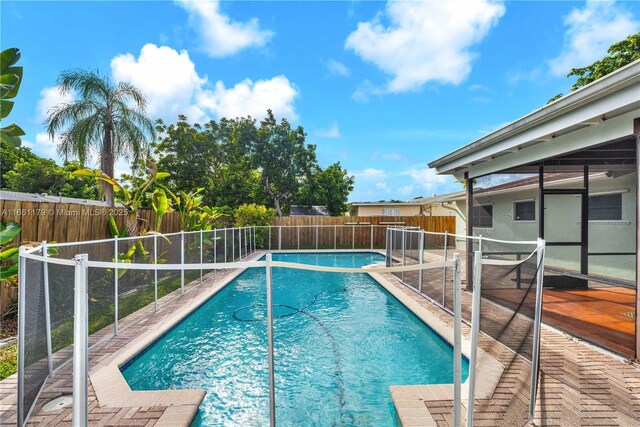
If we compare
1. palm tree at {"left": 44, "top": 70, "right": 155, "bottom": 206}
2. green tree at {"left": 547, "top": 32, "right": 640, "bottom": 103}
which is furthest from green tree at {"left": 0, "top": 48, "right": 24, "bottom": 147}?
green tree at {"left": 547, "top": 32, "right": 640, "bottom": 103}

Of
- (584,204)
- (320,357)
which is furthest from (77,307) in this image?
(584,204)

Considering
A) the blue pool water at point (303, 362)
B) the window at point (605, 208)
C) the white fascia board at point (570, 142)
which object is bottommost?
the blue pool water at point (303, 362)

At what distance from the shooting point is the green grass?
3.65 metres

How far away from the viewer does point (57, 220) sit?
19.5 ft

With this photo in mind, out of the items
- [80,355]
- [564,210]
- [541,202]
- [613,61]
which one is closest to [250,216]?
[541,202]

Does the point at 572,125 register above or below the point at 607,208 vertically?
above

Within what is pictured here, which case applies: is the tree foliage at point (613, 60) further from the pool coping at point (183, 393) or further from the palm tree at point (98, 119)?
the palm tree at point (98, 119)

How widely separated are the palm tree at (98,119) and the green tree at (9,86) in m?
4.90

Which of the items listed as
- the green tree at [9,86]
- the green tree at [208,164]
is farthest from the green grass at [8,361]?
the green tree at [208,164]

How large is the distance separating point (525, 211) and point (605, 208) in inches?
65.1

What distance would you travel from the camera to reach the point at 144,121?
10.1 metres

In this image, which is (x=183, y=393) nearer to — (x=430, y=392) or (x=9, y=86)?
(x=430, y=392)

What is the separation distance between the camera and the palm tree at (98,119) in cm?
930

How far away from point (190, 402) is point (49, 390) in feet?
3.80
